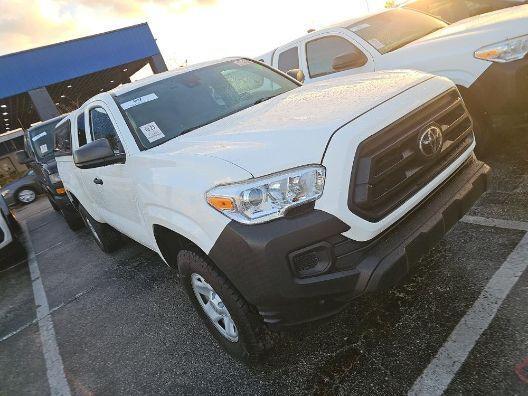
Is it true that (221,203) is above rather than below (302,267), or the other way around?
above

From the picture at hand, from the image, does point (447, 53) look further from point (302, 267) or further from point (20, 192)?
point (20, 192)

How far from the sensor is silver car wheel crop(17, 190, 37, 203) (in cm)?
1595

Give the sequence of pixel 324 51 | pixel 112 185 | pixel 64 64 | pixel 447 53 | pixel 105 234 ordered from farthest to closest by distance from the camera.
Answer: pixel 64 64 < pixel 324 51 < pixel 105 234 < pixel 447 53 < pixel 112 185

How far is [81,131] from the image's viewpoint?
170 inches

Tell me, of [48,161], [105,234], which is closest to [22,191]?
[48,161]

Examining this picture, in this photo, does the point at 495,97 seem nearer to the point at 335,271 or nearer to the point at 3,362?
the point at 335,271

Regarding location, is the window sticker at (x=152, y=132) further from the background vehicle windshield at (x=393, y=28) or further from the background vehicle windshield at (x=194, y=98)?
the background vehicle windshield at (x=393, y=28)

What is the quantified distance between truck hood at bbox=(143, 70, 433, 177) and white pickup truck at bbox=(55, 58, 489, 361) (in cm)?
1

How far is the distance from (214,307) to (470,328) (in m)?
1.51

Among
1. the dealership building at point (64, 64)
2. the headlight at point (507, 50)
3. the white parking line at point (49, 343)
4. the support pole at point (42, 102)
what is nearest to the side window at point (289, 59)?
the headlight at point (507, 50)

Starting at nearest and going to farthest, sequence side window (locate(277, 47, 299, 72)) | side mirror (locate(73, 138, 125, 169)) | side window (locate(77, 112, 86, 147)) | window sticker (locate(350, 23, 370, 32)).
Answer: side mirror (locate(73, 138, 125, 169))
side window (locate(77, 112, 86, 147))
window sticker (locate(350, 23, 370, 32))
side window (locate(277, 47, 299, 72))

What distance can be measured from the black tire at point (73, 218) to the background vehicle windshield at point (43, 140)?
1274 mm

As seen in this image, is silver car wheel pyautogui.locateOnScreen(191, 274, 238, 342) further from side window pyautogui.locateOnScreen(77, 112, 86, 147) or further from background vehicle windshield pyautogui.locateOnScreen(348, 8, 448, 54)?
background vehicle windshield pyautogui.locateOnScreen(348, 8, 448, 54)

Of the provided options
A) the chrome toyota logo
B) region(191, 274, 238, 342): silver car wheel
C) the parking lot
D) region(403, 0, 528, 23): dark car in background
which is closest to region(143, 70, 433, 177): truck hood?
the chrome toyota logo
